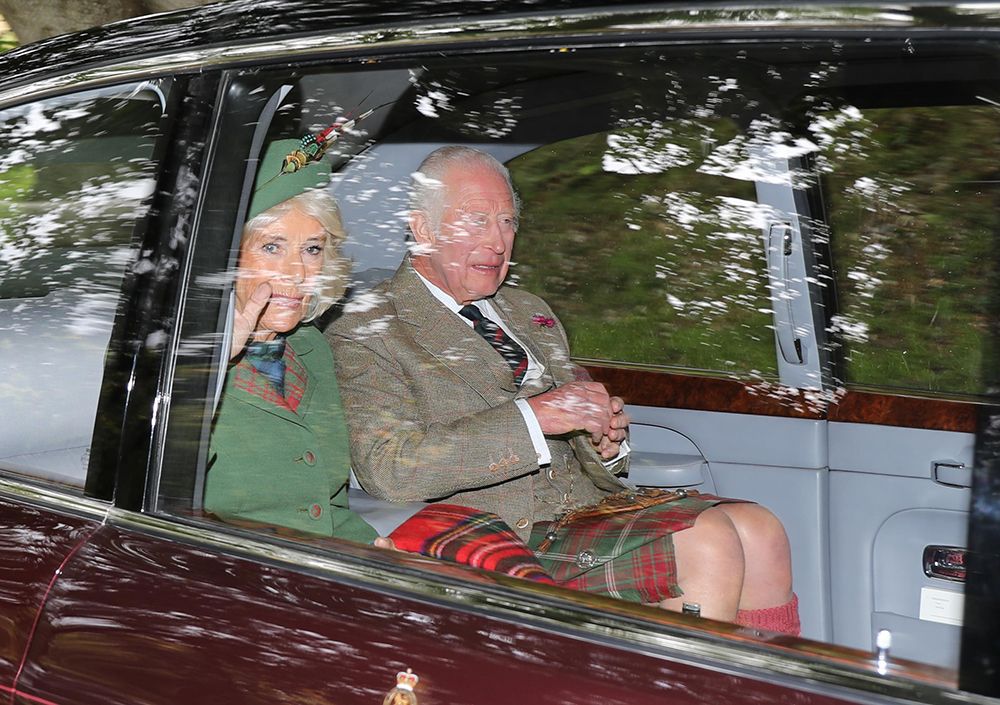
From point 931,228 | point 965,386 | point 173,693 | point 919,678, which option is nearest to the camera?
point 919,678

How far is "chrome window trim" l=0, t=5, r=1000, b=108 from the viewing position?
114 centimetres

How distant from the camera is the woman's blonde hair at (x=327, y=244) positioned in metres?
1.78

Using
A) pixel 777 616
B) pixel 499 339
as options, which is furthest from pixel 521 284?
pixel 777 616

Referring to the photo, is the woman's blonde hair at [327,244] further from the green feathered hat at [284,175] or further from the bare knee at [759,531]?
the bare knee at [759,531]

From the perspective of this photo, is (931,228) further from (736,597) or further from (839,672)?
(839,672)

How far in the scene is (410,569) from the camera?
1.42 meters

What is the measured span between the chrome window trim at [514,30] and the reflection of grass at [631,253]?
2.12ft

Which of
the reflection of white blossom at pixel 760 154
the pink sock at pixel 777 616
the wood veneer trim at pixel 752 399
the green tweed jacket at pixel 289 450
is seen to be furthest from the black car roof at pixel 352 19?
the wood veneer trim at pixel 752 399

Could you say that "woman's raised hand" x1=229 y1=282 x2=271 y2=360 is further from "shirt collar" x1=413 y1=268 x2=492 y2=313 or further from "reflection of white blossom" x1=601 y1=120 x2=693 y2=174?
"reflection of white blossom" x1=601 y1=120 x2=693 y2=174

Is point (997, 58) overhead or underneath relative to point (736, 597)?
overhead

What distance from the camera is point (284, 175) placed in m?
1.74

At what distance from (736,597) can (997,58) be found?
114 cm

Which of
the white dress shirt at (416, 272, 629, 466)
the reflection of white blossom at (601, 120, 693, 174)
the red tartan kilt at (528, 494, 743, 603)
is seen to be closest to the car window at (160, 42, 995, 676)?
the reflection of white blossom at (601, 120, 693, 174)

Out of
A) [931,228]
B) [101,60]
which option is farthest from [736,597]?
[101,60]
